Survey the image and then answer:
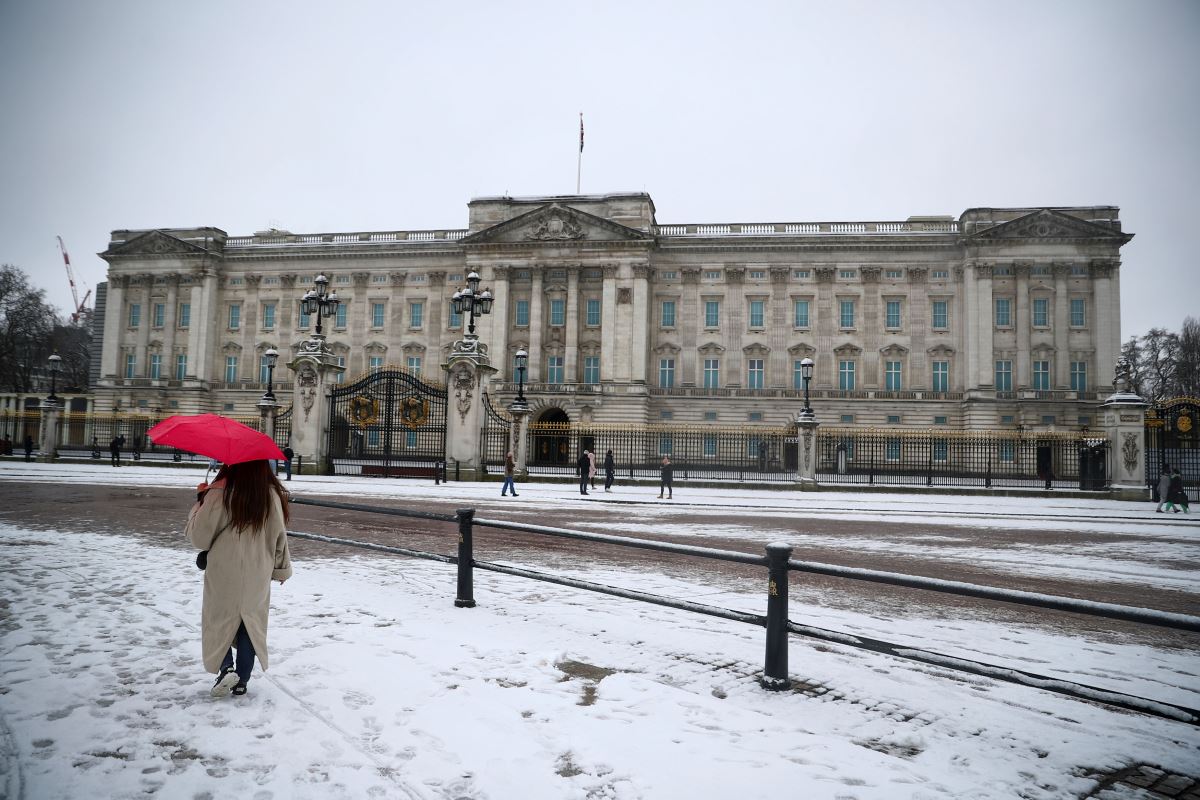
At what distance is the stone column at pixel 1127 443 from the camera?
24016 millimetres

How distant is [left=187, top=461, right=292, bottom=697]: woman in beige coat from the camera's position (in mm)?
4289

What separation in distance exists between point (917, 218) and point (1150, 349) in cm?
3651

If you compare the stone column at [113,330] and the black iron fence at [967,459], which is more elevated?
the stone column at [113,330]

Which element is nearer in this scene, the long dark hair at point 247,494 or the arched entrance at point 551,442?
the long dark hair at point 247,494

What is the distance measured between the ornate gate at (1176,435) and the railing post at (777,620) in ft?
80.9

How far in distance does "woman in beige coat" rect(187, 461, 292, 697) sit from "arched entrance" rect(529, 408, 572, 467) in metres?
A: 26.2

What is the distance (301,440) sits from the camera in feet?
95.3

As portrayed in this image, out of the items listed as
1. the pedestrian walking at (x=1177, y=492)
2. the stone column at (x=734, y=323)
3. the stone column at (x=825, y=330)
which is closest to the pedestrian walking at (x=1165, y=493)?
the pedestrian walking at (x=1177, y=492)

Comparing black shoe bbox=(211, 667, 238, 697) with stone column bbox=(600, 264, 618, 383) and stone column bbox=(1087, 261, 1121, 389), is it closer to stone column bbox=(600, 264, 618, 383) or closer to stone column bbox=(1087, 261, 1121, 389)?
stone column bbox=(600, 264, 618, 383)

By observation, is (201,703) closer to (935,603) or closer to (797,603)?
(797,603)

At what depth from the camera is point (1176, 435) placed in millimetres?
23875

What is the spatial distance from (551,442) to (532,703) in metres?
43.2

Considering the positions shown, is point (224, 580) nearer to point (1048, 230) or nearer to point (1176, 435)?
point (1176, 435)

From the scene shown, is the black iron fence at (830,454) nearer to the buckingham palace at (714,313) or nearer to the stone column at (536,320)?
the buckingham palace at (714,313)
